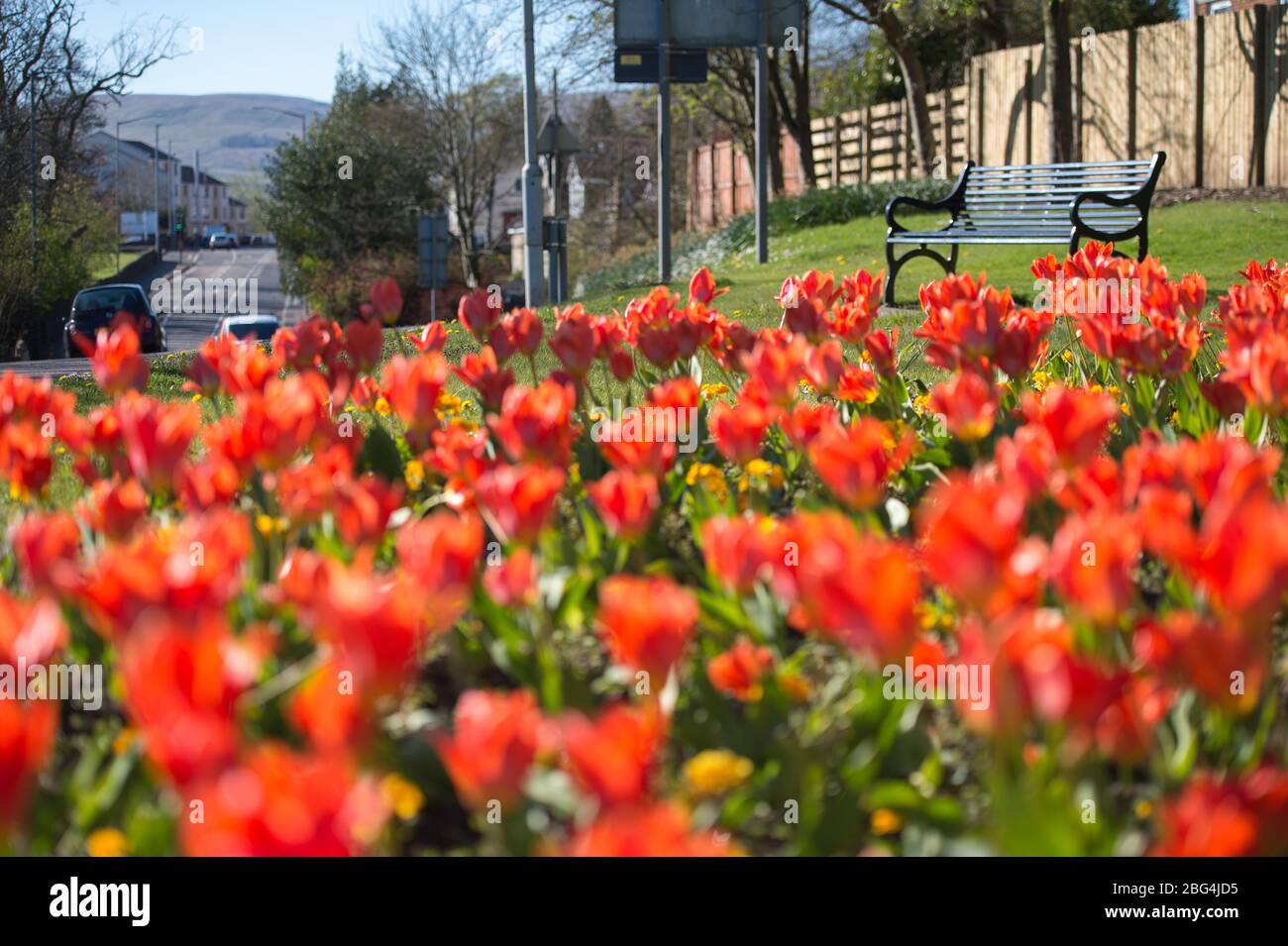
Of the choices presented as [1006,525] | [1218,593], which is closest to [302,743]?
[1006,525]

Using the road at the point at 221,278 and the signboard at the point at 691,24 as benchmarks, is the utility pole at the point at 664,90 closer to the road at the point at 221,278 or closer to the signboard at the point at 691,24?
the signboard at the point at 691,24

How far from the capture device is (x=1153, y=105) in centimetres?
2044

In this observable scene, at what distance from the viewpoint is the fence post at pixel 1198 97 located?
19.2m

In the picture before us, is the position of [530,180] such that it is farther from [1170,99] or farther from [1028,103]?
[1170,99]

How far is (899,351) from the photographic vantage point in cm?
639

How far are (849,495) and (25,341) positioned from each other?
1426 inches

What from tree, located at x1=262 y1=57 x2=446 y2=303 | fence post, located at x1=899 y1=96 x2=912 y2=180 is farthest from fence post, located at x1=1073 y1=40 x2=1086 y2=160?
tree, located at x1=262 y1=57 x2=446 y2=303

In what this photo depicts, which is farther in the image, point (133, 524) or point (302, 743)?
point (133, 524)

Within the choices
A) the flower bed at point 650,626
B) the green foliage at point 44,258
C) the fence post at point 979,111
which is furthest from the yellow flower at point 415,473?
the green foliage at point 44,258
